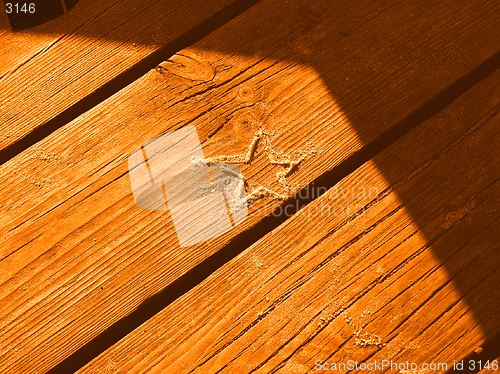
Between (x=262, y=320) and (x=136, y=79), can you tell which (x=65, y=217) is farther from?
(x=262, y=320)

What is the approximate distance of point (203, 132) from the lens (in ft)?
3.53

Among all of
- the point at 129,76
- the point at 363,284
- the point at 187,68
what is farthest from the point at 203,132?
the point at 363,284

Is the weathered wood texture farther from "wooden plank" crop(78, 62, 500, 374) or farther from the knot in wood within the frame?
"wooden plank" crop(78, 62, 500, 374)

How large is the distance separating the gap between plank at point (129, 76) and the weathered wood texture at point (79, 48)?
17 millimetres

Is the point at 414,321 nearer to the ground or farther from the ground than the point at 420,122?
nearer to the ground

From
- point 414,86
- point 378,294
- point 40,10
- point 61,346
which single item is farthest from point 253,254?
point 40,10

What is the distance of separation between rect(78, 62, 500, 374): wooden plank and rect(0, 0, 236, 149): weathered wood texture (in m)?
0.78

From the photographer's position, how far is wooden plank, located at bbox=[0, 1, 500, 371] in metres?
1.05

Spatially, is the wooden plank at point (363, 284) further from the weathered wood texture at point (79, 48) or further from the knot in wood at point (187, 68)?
the weathered wood texture at point (79, 48)

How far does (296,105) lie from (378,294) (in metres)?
0.69

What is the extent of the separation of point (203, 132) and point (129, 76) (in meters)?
0.34

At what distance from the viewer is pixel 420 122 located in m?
1.11

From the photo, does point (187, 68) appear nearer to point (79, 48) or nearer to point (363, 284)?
point (79, 48)

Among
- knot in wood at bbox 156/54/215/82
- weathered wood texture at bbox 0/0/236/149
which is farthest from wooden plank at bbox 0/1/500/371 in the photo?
weathered wood texture at bbox 0/0/236/149
